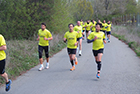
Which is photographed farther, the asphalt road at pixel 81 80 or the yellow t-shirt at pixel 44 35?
the yellow t-shirt at pixel 44 35

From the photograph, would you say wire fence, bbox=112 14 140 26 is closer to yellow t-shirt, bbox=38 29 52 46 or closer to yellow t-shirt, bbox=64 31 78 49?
yellow t-shirt, bbox=64 31 78 49

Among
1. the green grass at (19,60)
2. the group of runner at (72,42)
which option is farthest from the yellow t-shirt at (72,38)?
the green grass at (19,60)

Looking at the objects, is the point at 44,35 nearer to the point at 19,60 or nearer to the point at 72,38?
the point at 72,38

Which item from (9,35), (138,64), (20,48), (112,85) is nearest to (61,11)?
(9,35)

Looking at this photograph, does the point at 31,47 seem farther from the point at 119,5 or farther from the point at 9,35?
the point at 119,5

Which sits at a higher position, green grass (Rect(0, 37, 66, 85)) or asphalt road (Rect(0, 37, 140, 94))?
green grass (Rect(0, 37, 66, 85))

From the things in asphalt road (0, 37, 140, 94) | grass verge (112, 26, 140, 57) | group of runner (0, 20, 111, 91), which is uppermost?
group of runner (0, 20, 111, 91)

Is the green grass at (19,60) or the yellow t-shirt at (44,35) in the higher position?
the yellow t-shirt at (44,35)

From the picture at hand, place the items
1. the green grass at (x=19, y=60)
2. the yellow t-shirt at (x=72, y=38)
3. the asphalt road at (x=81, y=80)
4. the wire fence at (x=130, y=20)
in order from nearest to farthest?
the asphalt road at (x=81, y=80), the green grass at (x=19, y=60), the yellow t-shirt at (x=72, y=38), the wire fence at (x=130, y=20)

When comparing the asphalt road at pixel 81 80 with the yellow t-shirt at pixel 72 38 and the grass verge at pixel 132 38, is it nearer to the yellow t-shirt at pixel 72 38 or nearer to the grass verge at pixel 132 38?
the yellow t-shirt at pixel 72 38

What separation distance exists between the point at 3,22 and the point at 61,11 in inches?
221

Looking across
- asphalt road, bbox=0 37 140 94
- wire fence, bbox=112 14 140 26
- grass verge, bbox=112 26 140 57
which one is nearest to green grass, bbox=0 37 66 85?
asphalt road, bbox=0 37 140 94

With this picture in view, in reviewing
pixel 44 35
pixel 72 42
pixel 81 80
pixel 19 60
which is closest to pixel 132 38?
pixel 72 42

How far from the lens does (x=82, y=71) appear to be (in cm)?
768
